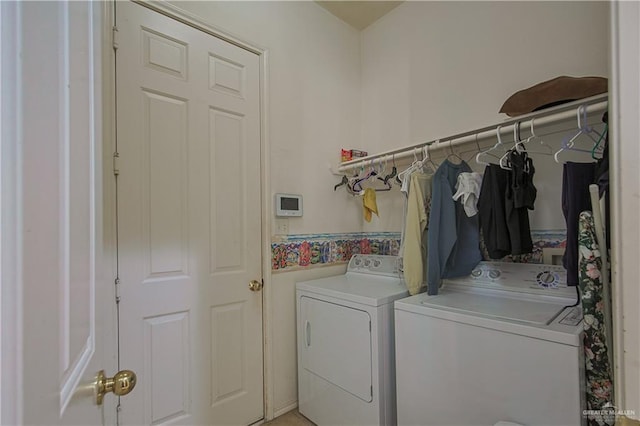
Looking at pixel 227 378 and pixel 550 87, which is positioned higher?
pixel 550 87

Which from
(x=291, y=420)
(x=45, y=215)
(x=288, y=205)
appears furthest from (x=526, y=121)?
(x=291, y=420)

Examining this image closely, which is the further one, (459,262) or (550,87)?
(459,262)

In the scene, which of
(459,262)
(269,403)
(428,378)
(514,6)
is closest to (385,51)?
(514,6)

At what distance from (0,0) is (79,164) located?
0.93 ft

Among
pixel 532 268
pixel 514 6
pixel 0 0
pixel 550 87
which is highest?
pixel 514 6

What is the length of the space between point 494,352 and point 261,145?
1723mm

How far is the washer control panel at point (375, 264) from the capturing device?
7.04 feet

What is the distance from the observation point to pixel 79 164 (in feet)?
1.68

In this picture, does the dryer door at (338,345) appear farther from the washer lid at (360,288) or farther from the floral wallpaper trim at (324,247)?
the floral wallpaper trim at (324,247)

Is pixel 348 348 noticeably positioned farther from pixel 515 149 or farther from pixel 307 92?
pixel 307 92

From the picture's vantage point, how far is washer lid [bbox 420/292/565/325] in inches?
49.3

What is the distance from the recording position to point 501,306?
143 cm

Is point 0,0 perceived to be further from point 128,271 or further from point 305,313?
point 305,313

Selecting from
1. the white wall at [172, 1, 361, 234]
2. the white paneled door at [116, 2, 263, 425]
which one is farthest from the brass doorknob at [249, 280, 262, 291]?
the white wall at [172, 1, 361, 234]
